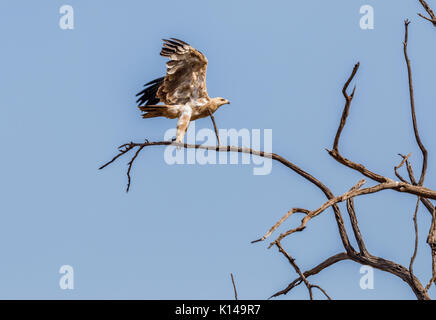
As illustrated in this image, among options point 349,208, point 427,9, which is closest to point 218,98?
point 349,208

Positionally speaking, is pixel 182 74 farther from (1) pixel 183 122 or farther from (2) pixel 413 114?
(2) pixel 413 114

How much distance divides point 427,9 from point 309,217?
274 centimetres

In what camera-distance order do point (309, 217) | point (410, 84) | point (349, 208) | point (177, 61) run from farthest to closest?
point (177, 61), point (349, 208), point (410, 84), point (309, 217)

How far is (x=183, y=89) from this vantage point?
10.0 metres

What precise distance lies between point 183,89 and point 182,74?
0.20m

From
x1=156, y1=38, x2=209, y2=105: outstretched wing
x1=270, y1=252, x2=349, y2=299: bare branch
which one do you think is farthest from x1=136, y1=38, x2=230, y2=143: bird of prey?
x1=270, y1=252, x2=349, y2=299: bare branch

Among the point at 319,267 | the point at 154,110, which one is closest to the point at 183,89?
the point at 154,110

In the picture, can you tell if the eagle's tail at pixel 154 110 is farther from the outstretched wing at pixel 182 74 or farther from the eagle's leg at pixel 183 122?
the outstretched wing at pixel 182 74

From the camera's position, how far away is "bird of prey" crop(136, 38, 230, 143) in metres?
9.62
